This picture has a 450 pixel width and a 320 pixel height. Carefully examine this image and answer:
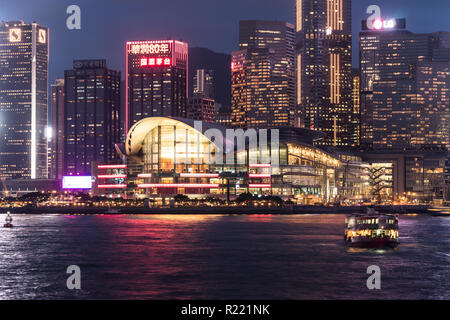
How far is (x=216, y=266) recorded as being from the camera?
6925 cm

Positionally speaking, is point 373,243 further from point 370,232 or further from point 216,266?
point 216,266

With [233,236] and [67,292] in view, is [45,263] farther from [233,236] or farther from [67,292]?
[233,236]

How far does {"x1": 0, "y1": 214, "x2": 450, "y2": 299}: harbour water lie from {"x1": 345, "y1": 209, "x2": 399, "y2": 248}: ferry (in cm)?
214

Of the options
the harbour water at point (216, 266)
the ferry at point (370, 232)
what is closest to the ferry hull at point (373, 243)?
the ferry at point (370, 232)

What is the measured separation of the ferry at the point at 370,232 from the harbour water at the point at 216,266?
214cm

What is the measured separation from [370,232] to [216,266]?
2581cm

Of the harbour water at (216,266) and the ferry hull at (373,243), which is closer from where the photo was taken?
the harbour water at (216,266)

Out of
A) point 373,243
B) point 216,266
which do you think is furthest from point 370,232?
point 216,266

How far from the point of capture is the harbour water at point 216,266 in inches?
2146

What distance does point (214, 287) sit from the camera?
186 ft

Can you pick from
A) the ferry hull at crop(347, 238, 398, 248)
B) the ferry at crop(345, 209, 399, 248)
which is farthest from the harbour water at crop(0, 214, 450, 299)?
the ferry at crop(345, 209, 399, 248)

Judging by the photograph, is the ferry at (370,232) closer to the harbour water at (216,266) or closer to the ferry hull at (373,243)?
the ferry hull at (373,243)

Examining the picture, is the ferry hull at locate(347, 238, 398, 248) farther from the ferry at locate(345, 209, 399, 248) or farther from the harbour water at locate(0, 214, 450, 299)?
the harbour water at locate(0, 214, 450, 299)
